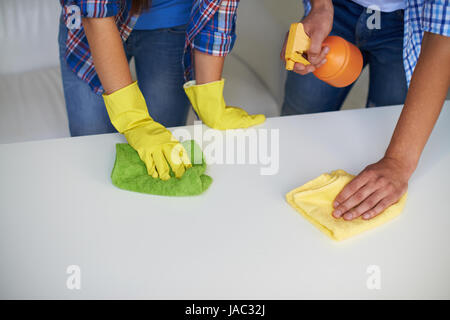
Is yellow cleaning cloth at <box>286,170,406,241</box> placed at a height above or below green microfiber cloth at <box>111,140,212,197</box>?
below

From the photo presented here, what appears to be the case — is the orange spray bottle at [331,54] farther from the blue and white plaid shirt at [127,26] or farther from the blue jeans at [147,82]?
the blue jeans at [147,82]

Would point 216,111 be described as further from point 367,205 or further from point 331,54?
point 367,205

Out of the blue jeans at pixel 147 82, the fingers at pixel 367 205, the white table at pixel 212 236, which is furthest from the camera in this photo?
the blue jeans at pixel 147 82

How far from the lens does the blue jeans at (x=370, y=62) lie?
1.17 meters

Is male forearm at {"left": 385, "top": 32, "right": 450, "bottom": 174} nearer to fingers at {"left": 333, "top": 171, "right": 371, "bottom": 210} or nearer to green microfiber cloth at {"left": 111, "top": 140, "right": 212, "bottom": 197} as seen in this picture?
fingers at {"left": 333, "top": 171, "right": 371, "bottom": 210}

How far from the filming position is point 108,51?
990mm

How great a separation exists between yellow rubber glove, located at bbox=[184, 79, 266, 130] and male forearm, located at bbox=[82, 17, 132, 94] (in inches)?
7.8

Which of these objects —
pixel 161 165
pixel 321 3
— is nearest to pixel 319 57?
pixel 321 3

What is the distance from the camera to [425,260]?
751 mm

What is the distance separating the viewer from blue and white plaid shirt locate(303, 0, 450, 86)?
816mm

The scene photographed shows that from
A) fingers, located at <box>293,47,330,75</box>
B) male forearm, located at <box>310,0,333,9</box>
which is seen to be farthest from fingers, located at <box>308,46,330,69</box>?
male forearm, located at <box>310,0,333,9</box>

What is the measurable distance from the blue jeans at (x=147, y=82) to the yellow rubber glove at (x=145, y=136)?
22cm

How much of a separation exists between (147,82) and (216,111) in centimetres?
35

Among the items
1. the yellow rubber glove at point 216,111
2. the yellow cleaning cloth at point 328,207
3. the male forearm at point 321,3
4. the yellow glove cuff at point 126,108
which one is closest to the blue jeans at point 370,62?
the male forearm at point 321,3
